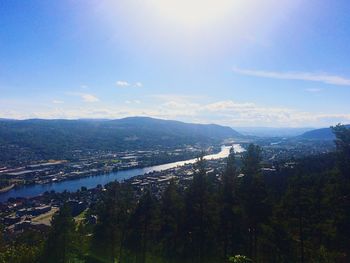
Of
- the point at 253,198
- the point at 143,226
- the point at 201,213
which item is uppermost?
the point at 253,198

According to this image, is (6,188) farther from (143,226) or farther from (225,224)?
(225,224)

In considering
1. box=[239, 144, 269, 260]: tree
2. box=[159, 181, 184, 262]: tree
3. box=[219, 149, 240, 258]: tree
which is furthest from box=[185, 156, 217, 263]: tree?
box=[239, 144, 269, 260]: tree

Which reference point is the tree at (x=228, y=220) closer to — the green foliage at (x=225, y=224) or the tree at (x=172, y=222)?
the green foliage at (x=225, y=224)

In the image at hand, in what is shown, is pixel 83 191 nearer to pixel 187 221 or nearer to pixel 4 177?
pixel 4 177

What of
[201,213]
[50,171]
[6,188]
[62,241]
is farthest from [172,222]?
[50,171]

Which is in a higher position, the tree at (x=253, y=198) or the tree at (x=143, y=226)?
the tree at (x=253, y=198)

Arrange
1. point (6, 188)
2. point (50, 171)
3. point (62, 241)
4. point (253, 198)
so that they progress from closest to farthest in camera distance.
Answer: point (253, 198)
point (62, 241)
point (6, 188)
point (50, 171)

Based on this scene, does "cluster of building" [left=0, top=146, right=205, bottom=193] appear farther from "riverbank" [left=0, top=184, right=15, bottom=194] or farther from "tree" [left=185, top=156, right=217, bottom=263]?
"tree" [left=185, top=156, right=217, bottom=263]

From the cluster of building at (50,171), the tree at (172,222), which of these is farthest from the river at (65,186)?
the tree at (172,222)

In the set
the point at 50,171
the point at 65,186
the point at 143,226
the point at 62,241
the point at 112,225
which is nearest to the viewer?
the point at 62,241

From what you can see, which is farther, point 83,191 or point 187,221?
point 83,191

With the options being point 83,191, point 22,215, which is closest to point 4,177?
point 83,191
